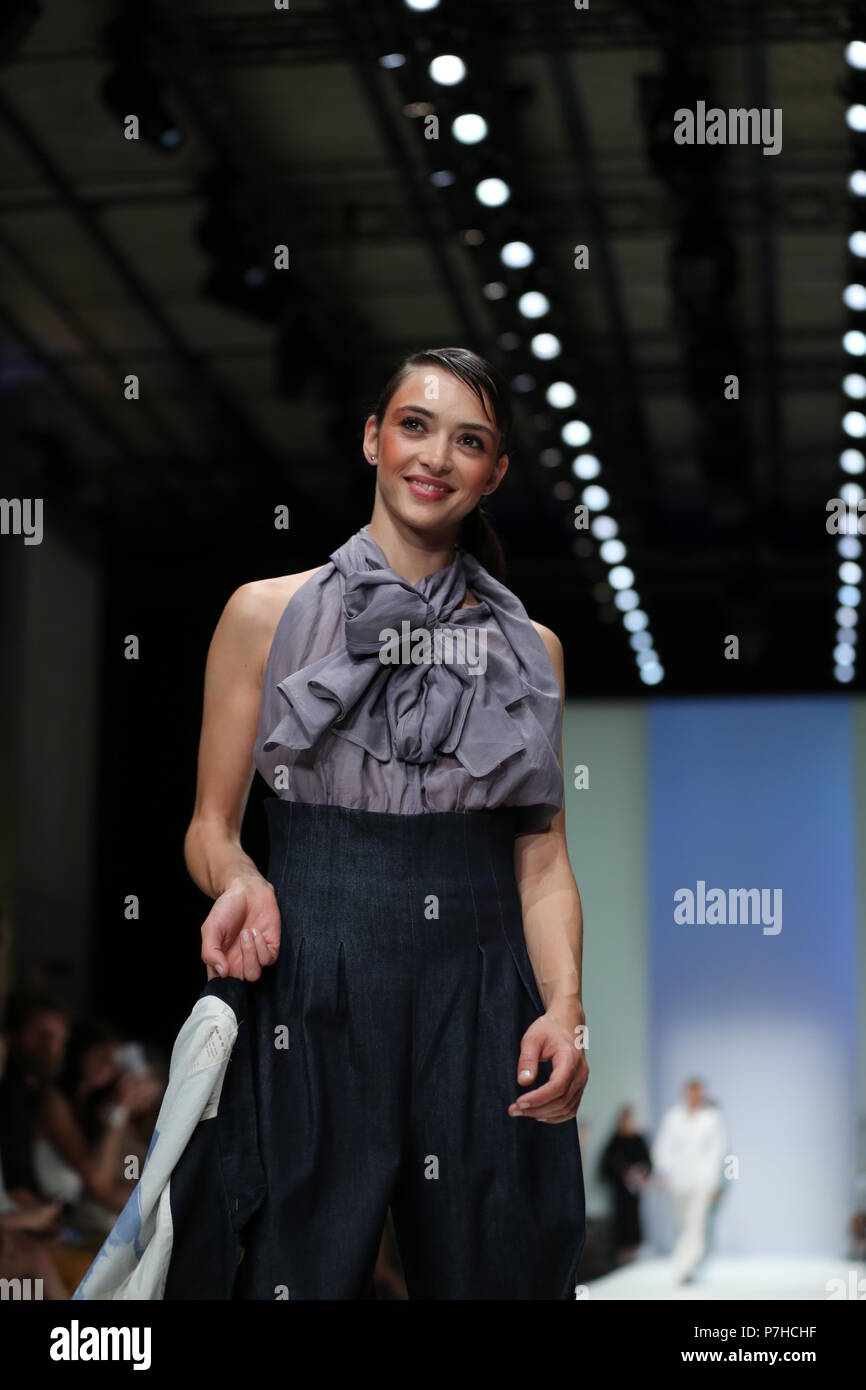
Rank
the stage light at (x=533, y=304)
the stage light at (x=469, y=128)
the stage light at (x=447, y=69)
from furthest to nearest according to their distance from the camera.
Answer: the stage light at (x=533, y=304) < the stage light at (x=469, y=128) < the stage light at (x=447, y=69)

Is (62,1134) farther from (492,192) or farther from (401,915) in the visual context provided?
(401,915)

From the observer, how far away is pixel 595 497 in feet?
31.1

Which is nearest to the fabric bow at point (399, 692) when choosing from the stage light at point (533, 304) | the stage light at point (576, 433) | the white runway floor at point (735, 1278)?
the stage light at point (533, 304)

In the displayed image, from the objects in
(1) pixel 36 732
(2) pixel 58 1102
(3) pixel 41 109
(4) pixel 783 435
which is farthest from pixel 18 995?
(4) pixel 783 435

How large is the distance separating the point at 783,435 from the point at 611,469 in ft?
4.28

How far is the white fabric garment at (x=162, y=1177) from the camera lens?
5.32ft

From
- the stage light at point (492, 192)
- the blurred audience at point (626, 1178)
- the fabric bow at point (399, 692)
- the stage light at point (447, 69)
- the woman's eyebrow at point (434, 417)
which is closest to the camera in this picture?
the fabric bow at point (399, 692)

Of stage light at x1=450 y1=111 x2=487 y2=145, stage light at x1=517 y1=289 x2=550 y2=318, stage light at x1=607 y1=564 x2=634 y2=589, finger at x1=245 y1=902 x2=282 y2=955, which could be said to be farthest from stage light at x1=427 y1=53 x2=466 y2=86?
stage light at x1=607 y1=564 x2=634 y2=589

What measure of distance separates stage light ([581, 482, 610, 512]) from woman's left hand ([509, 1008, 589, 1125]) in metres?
7.81

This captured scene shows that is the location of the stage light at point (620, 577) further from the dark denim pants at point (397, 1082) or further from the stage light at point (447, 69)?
the dark denim pants at point (397, 1082)

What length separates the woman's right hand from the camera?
1.67 metres

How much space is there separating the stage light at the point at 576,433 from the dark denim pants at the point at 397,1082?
278 inches

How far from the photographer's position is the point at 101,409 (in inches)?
451

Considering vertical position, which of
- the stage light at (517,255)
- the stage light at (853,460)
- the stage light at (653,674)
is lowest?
the stage light at (653,674)
